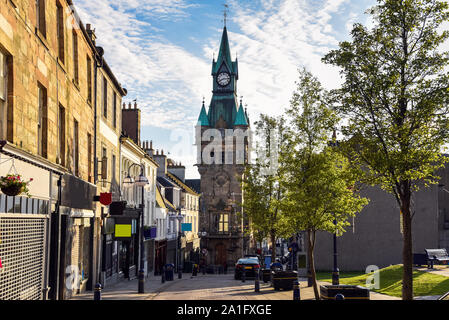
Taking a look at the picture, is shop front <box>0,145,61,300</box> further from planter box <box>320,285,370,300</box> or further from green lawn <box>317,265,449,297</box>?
green lawn <box>317,265,449,297</box>

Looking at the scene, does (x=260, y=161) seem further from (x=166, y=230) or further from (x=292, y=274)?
(x=166, y=230)

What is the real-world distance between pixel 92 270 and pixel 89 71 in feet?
30.4

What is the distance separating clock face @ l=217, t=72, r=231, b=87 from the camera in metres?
84.1

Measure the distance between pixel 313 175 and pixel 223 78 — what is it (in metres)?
66.3

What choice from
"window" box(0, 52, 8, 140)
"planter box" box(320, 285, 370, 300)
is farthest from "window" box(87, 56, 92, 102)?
"planter box" box(320, 285, 370, 300)

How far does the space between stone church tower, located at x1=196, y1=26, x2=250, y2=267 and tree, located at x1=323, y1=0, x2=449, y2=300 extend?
193 feet

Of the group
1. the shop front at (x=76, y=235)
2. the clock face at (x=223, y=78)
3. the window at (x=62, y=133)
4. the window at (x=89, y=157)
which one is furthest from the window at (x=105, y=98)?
the clock face at (x=223, y=78)

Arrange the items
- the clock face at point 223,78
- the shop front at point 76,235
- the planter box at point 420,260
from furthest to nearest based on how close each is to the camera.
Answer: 1. the clock face at point 223,78
2. the planter box at point 420,260
3. the shop front at point 76,235

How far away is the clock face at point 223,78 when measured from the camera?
8412 cm

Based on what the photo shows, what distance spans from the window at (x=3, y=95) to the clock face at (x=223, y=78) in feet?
241

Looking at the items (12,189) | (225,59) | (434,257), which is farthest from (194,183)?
(12,189)

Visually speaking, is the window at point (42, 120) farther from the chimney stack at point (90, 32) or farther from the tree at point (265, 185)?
the tree at point (265, 185)

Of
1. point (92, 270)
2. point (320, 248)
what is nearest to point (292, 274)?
point (92, 270)
